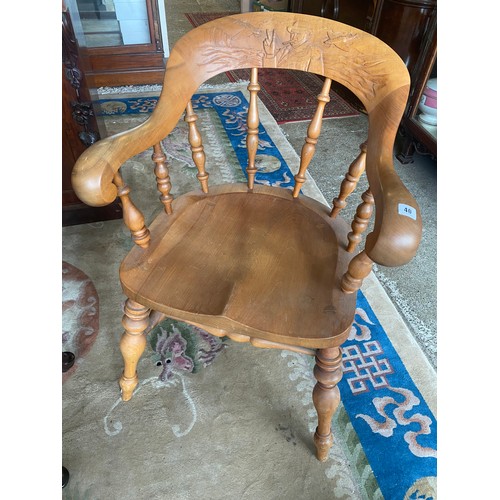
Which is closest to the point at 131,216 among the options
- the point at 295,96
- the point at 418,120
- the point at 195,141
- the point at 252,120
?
the point at 195,141

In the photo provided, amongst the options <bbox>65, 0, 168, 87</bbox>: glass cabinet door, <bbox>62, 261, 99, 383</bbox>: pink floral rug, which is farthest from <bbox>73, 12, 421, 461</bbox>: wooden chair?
<bbox>65, 0, 168, 87</bbox>: glass cabinet door

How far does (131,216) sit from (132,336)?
286 mm

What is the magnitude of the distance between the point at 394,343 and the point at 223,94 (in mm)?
1912

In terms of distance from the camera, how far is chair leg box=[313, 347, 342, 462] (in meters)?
0.76

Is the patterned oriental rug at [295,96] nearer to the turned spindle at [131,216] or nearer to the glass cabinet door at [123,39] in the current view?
the glass cabinet door at [123,39]

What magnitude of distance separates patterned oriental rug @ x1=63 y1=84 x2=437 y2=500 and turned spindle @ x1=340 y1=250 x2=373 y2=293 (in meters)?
0.48

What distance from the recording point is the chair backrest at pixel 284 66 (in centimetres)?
69

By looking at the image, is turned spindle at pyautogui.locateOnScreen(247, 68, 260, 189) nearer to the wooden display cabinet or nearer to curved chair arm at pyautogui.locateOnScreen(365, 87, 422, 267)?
A: curved chair arm at pyautogui.locateOnScreen(365, 87, 422, 267)

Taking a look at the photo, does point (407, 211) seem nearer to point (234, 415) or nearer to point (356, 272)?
point (356, 272)

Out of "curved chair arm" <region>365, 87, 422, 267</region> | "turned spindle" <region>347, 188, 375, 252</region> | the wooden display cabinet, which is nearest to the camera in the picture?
"curved chair arm" <region>365, 87, 422, 267</region>

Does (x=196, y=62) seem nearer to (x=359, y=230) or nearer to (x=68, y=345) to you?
(x=359, y=230)

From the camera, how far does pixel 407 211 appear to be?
0.56 meters

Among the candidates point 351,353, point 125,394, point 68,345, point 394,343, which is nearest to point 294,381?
point 351,353

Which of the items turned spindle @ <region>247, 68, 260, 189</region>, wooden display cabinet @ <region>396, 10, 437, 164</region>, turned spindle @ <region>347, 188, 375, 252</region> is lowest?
wooden display cabinet @ <region>396, 10, 437, 164</region>
